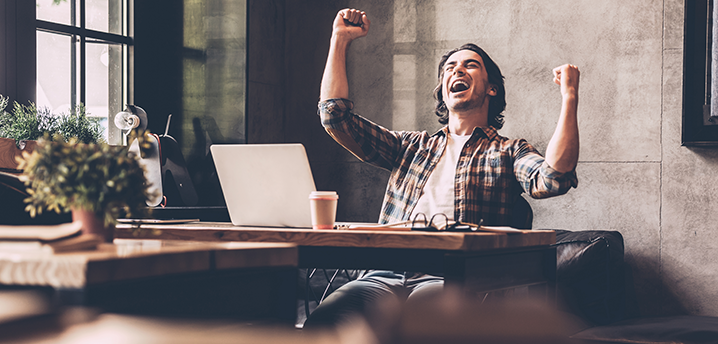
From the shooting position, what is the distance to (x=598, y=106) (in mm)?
3123

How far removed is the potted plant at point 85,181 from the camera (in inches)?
40.5

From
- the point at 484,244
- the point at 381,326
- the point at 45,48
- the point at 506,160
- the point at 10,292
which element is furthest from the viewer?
the point at 45,48

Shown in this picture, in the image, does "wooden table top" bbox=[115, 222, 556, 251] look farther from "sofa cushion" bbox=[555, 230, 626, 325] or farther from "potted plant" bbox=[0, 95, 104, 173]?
"sofa cushion" bbox=[555, 230, 626, 325]

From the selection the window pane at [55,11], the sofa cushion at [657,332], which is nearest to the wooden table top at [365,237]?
the sofa cushion at [657,332]

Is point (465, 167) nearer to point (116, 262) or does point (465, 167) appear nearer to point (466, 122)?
point (466, 122)

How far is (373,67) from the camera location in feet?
12.2

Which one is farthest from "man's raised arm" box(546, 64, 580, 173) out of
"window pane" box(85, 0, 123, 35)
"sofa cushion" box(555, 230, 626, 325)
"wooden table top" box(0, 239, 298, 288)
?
"window pane" box(85, 0, 123, 35)

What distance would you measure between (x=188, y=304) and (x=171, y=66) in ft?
9.44

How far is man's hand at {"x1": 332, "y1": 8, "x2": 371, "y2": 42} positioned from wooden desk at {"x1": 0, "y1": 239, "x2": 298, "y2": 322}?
1013mm

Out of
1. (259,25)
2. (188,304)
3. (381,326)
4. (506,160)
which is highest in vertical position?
(259,25)

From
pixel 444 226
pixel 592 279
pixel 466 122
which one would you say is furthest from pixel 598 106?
pixel 444 226

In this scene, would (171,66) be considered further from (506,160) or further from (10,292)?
(10,292)

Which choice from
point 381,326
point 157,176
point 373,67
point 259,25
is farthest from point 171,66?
point 381,326

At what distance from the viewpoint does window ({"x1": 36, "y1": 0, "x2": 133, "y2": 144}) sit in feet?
10.1
